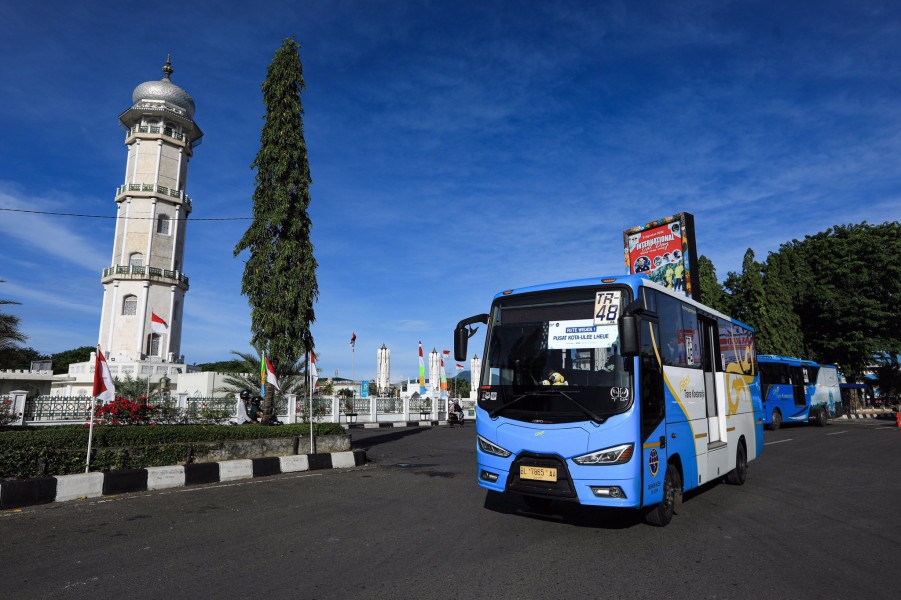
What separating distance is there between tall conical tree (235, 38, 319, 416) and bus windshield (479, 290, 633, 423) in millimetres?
9398

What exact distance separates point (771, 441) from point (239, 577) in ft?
60.9

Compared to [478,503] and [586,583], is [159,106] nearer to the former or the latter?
[478,503]

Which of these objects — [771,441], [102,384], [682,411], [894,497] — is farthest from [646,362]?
[771,441]

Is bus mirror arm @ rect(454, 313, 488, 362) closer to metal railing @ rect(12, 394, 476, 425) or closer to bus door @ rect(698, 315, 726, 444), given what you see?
bus door @ rect(698, 315, 726, 444)

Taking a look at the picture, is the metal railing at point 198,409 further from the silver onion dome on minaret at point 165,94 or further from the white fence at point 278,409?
the silver onion dome on minaret at point 165,94

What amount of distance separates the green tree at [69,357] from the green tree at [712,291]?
250ft

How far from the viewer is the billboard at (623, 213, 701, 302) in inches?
858

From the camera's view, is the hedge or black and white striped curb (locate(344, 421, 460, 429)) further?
black and white striped curb (locate(344, 421, 460, 429))

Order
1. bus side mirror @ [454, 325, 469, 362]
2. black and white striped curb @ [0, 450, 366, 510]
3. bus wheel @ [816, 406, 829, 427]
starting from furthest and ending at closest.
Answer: bus wheel @ [816, 406, 829, 427] < black and white striped curb @ [0, 450, 366, 510] < bus side mirror @ [454, 325, 469, 362]

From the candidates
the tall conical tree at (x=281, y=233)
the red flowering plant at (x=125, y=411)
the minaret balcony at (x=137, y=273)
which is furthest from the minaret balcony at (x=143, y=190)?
the red flowering plant at (x=125, y=411)

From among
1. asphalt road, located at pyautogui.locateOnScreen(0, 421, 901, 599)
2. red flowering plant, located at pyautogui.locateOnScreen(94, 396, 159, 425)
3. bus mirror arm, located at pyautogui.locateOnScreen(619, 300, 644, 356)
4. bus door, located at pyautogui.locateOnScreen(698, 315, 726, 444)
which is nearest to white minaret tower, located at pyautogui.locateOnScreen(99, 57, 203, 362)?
red flowering plant, located at pyautogui.locateOnScreen(94, 396, 159, 425)

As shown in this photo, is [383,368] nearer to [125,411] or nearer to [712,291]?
[712,291]

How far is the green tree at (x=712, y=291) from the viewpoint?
4053cm

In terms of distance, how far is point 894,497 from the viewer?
8555 mm
